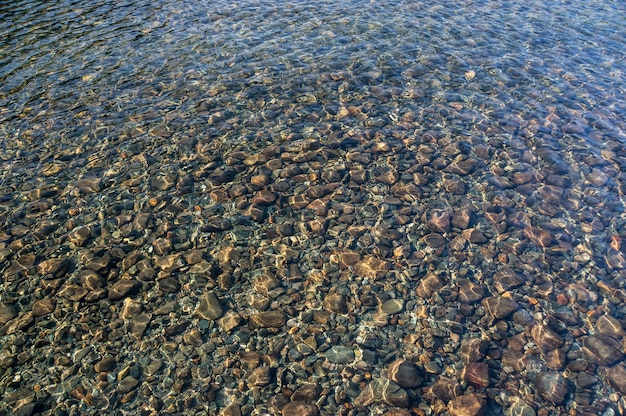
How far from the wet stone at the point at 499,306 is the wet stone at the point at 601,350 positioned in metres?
1.48

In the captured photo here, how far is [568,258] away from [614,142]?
20.6ft

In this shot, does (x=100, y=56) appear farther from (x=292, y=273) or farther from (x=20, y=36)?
(x=292, y=273)

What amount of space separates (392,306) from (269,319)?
8.93 ft

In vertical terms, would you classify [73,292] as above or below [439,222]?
above

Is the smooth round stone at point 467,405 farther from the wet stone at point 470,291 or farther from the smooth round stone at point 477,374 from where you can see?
the wet stone at point 470,291

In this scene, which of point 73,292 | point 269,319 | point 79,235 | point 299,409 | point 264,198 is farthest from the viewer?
point 264,198

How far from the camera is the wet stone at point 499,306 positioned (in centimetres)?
982

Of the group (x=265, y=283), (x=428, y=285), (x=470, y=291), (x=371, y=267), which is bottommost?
(x=470, y=291)

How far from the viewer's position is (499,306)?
9.97m

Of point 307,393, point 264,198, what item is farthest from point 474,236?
point 307,393

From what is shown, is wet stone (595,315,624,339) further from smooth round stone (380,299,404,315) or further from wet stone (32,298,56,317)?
wet stone (32,298,56,317)

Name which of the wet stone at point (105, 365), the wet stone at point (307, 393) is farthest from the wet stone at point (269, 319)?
the wet stone at point (105, 365)

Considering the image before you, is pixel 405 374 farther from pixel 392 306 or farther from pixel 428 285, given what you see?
pixel 428 285

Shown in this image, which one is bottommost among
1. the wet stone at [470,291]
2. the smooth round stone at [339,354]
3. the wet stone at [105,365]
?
the wet stone at [470,291]
